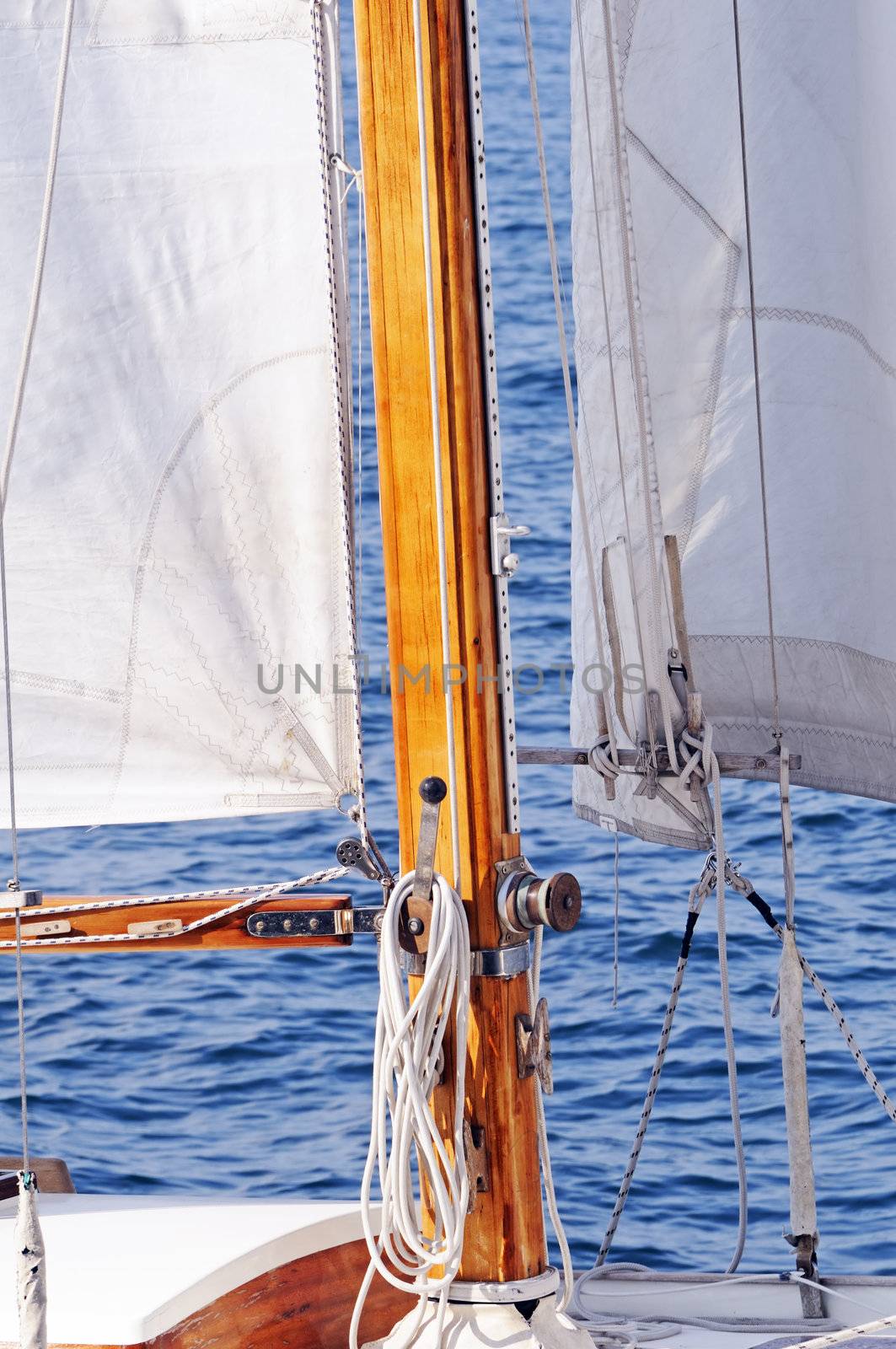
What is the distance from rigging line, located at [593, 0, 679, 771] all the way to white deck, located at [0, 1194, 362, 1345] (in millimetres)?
871

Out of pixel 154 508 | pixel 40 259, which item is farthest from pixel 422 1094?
pixel 40 259

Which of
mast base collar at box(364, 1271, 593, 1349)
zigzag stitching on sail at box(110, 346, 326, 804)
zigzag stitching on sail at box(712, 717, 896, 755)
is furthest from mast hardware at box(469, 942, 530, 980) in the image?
zigzag stitching on sail at box(712, 717, 896, 755)

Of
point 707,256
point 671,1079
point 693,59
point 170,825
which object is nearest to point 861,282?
point 707,256

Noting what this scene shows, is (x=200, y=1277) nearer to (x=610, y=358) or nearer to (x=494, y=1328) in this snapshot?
(x=494, y=1328)

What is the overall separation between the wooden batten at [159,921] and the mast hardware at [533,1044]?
1.09 feet

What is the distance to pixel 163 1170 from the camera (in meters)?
4.79

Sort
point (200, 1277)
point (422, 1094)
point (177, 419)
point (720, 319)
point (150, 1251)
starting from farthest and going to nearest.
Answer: point (720, 319)
point (177, 419)
point (150, 1251)
point (200, 1277)
point (422, 1094)

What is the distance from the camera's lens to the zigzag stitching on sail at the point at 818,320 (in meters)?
3.04

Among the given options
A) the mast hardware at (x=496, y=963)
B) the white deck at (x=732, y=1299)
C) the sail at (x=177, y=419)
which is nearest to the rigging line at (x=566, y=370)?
the sail at (x=177, y=419)

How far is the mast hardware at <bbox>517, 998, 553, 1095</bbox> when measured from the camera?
6.82ft

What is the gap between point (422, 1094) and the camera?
200 centimetres

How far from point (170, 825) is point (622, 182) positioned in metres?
4.74

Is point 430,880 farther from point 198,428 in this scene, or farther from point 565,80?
point 565,80

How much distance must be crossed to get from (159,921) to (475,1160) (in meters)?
0.61
